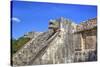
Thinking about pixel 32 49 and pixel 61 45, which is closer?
pixel 32 49

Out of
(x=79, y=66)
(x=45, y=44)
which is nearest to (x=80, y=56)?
(x=79, y=66)

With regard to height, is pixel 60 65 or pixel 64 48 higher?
pixel 64 48

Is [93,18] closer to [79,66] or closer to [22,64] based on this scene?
[79,66]

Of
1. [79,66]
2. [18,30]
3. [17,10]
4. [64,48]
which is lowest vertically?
[79,66]

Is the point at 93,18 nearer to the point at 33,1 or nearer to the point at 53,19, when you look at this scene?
the point at 53,19
